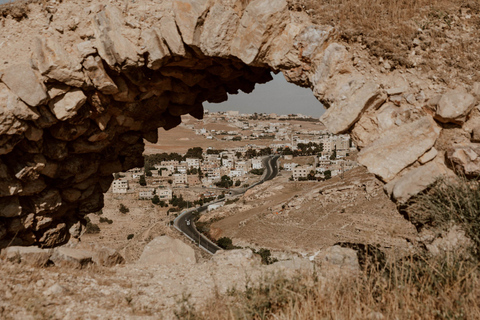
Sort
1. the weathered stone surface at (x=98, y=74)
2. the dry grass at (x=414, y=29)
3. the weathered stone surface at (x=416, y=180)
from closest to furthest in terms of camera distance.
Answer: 1. the weathered stone surface at (x=416, y=180)
2. the dry grass at (x=414, y=29)
3. the weathered stone surface at (x=98, y=74)

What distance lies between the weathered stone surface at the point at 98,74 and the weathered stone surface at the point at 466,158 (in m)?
6.10

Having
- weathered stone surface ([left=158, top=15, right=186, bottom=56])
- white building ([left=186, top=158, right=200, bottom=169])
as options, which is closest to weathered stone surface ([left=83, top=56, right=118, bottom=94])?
weathered stone surface ([left=158, top=15, right=186, bottom=56])

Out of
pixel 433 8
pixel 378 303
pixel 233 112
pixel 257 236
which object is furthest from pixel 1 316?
pixel 233 112

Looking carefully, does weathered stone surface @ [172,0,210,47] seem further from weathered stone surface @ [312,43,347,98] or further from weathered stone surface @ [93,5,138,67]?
weathered stone surface @ [312,43,347,98]

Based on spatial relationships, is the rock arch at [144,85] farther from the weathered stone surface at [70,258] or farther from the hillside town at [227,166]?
the hillside town at [227,166]

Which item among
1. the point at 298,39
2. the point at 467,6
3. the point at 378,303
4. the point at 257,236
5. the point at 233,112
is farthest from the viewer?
the point at 233,112

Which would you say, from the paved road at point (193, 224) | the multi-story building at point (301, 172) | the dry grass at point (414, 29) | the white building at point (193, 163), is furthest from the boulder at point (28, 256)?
the white building at point (193, 163)

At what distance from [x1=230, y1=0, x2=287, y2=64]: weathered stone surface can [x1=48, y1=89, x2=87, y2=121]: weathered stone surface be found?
339 cm

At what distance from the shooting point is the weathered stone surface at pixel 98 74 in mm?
7426

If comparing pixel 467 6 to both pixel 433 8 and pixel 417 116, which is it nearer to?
pixel 433 8

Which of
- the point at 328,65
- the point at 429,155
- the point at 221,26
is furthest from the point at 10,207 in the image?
the point at 429,155

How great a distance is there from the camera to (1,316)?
3990 millimetres

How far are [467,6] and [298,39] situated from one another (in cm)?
259

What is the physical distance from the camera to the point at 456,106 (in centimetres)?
506
